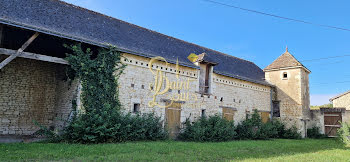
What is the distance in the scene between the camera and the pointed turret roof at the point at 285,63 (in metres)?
15.7

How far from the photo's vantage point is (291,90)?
618 inches

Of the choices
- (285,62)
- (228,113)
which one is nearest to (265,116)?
(228,113)

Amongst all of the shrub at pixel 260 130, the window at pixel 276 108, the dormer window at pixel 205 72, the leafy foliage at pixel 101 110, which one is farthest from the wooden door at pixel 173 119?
the window at pixel 276 108

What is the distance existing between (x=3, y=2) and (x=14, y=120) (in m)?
4.66

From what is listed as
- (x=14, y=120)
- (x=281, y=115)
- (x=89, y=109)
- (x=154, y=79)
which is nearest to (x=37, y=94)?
(x=14, y=120)

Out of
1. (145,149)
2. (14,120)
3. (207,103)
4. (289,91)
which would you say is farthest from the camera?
(289,91)

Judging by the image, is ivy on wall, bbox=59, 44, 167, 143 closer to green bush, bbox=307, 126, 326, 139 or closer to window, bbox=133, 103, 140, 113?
window, bbox=133, 103, 140, 113

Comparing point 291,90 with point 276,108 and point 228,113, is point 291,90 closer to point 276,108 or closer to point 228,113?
point 276,108

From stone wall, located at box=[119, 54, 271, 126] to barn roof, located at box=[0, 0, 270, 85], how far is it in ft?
1.59

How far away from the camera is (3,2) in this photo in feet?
26.5

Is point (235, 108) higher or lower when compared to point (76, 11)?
lower

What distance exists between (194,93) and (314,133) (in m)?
9.69

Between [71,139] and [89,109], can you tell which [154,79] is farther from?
[71,139]

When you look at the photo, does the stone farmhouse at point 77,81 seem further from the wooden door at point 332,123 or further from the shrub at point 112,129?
the wooden door at point 332,123
